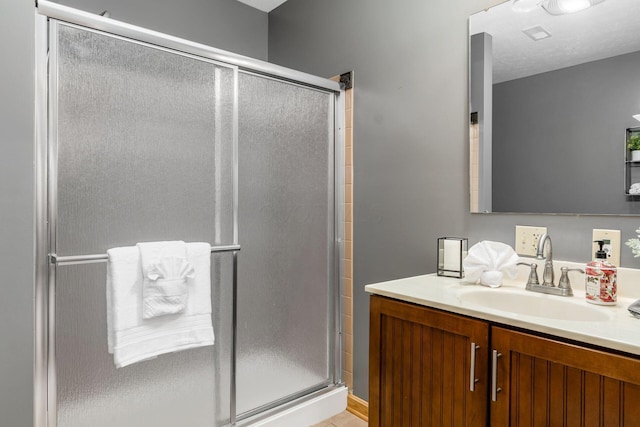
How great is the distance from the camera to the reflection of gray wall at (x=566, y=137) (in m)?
1.33

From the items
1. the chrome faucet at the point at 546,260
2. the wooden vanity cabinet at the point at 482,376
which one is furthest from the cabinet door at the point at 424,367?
the chrome faucet at the point at 546,260

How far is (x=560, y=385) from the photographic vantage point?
0.97m

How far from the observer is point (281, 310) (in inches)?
78.2

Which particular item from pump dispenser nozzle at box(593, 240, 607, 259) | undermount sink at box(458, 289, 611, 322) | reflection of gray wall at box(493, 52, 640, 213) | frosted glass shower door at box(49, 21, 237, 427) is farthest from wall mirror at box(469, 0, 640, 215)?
frosted glass shower door at box(49, 21, 237, 427)

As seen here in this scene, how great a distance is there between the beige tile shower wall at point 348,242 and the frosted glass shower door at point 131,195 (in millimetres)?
717

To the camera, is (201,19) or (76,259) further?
(201,19)

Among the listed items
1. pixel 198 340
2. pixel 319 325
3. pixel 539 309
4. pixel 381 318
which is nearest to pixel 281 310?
pixel 319 325

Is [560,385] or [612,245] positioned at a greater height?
[612,245]

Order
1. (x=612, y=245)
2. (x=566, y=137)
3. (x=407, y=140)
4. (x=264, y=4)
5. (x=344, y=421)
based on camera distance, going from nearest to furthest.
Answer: (x=612, y=245)
(x=566, y=137)
(x=407, y=140)
(x=344, y=421)
(x=264, y=4)

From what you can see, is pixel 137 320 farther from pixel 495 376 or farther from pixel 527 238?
pixel 527 238

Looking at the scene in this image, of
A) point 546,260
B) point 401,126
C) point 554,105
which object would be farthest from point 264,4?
point 546,260

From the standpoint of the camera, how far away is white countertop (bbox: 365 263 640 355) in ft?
3.06

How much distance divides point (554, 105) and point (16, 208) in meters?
1.88

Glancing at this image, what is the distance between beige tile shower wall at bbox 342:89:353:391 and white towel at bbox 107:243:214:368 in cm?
88
